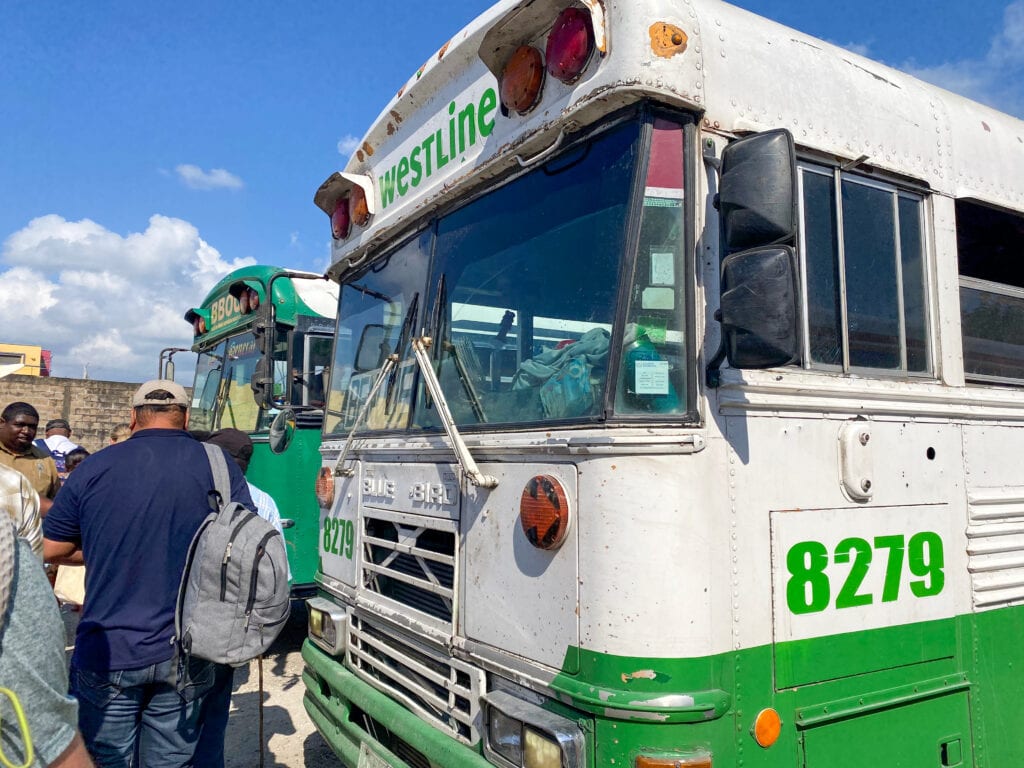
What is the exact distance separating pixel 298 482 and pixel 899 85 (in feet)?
16.4

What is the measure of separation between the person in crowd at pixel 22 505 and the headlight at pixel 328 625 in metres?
1.19

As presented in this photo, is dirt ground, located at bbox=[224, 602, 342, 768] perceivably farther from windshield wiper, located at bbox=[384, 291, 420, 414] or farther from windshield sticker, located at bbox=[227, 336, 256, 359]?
windshield sticker, located at bbox=[227, 336, 256, 359]

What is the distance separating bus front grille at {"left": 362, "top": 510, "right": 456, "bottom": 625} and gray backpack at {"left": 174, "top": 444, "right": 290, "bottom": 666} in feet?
1.53

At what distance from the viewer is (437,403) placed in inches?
106

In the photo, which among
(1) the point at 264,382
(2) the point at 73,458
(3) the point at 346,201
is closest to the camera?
(3) the point at 346,201

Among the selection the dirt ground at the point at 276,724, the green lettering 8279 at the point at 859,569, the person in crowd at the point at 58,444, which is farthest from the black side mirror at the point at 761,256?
the person in crowd at the point at 58,444

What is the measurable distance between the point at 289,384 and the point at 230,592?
3287mm

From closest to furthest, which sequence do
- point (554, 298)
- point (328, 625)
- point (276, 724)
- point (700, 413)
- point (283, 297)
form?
point (700, 413)
point (554, 298)
point (328, 625)
point (276, 724)
point (283, 297)

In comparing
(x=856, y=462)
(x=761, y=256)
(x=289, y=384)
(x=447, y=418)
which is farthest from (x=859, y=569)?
(x=289, y=384)

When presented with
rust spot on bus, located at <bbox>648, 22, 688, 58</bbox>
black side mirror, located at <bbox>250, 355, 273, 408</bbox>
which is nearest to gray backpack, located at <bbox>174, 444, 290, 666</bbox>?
rust spot on bus, located at <bbox>648, 22, 688, 58</bbox>

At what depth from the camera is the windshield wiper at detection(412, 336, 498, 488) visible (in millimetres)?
2463

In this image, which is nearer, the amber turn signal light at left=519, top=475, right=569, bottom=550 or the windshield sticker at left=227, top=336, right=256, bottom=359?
the amber turn signal light at left=519, top=475, right=569, bottom=550

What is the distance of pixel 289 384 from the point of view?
228 inches

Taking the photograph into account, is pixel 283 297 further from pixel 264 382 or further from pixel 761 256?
pixel 761 256
